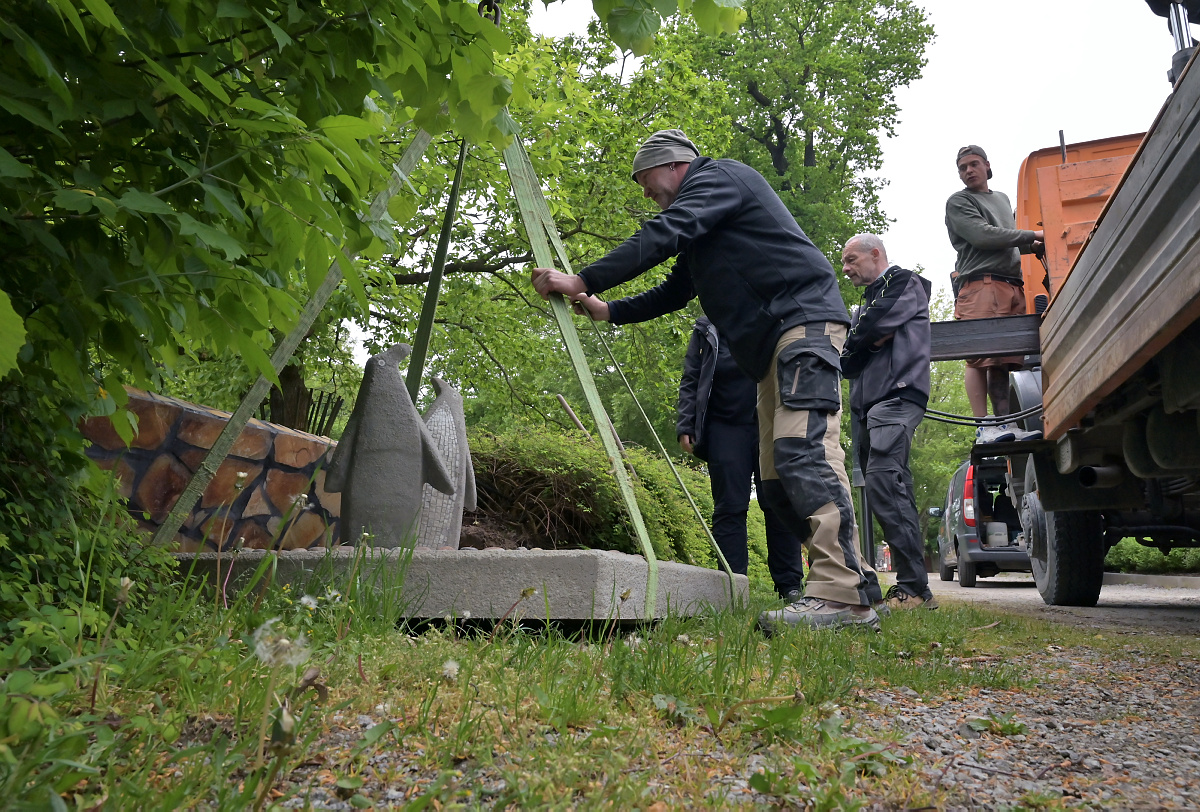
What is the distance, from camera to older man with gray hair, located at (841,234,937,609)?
500 cm

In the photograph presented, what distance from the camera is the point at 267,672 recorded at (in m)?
1.83

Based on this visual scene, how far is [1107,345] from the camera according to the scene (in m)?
3.64

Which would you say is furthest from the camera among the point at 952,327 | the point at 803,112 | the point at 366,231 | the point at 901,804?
the point at 803,112

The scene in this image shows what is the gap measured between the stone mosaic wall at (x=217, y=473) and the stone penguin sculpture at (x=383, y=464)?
0.79ft

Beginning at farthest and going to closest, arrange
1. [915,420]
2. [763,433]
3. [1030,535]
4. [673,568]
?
[1030,535], [915,420], [763,433], [673,568]

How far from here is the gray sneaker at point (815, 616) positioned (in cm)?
322

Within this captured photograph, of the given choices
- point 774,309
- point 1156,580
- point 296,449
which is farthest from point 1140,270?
point 1156,580

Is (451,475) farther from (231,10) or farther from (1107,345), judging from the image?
(1107,345)

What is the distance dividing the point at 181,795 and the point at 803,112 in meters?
24.2

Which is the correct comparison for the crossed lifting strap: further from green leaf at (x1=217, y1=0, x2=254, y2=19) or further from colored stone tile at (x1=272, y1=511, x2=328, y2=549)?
colored stone tile at (x1=272, y1=511, x2=328, y2=549)

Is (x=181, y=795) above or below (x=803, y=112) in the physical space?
below

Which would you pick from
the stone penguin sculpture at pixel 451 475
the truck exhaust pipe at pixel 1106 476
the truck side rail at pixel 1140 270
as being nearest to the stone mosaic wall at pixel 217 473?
the stone penguin sculpture at pixel 451 475

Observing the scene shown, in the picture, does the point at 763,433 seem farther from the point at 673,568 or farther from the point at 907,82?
the point at 907,82

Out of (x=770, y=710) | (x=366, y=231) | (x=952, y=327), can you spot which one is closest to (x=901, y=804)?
(x=770, y=710)
